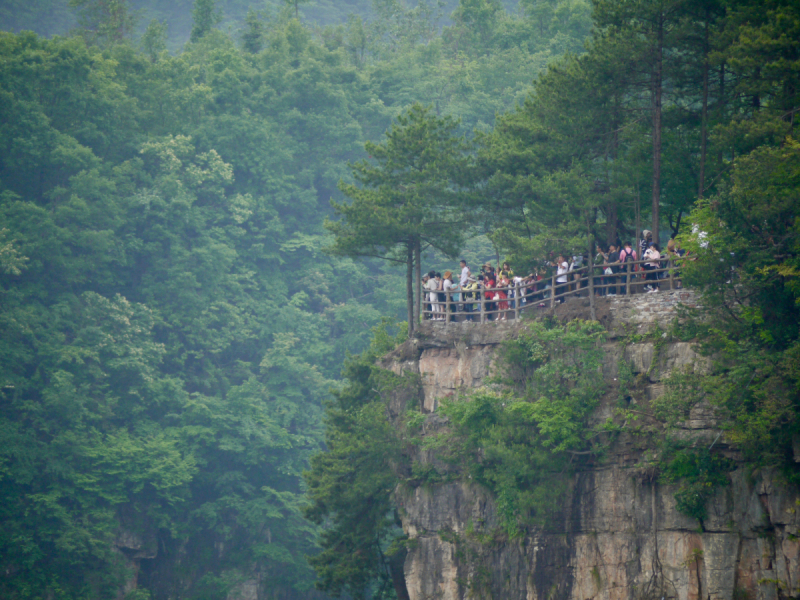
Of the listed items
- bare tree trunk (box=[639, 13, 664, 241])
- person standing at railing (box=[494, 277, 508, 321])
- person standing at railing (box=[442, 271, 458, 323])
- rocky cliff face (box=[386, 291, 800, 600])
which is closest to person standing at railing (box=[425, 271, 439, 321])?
person standing at railing (box=[442, 271, 458, 323])

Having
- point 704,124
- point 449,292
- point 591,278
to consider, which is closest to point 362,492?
point 449,292

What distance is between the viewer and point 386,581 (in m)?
29.7

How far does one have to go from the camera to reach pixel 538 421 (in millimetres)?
23656

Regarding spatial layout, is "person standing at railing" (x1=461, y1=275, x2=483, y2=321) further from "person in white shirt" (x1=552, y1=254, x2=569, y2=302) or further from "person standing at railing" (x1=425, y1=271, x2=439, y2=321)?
"person in white shirt" (x1=552, y1=254, x2=569, y2=302)

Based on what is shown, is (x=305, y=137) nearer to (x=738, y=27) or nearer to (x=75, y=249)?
(x=75, y=249)

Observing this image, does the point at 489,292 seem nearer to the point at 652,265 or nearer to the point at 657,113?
Answer: the point at 652,265

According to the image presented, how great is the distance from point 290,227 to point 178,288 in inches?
393

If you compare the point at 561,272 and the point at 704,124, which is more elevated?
the point at 704,124

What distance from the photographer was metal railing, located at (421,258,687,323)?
24312 millimetres

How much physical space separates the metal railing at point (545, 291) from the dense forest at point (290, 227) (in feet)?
3.58

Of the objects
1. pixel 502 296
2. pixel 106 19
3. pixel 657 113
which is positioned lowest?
pixel 502 296

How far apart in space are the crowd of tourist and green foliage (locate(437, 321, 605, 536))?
5.45 ft

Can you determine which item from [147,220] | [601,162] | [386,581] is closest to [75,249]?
[147,220]

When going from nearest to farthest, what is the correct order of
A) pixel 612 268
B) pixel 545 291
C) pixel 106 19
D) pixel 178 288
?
1. pixel 612 268
2. pixel 545 291
3. pixel 178 288
4. pixel 106 19
